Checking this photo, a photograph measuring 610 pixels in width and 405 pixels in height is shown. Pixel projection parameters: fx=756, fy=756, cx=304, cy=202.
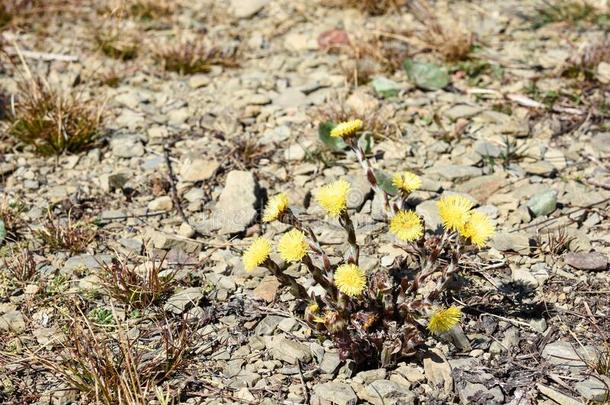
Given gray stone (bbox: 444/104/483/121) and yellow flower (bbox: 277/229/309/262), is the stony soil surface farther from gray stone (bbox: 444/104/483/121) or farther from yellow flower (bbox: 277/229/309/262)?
yellow flower (bbox: 277/229/309/262)

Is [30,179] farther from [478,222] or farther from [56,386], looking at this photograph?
[478,222]

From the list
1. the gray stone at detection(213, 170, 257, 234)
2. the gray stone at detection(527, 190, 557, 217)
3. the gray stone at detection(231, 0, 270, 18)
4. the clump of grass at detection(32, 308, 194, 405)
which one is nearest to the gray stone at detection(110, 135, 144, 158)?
the gray stone at detection(213, 170, 257, 234)

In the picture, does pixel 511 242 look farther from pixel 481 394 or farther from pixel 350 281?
pixel 350 281

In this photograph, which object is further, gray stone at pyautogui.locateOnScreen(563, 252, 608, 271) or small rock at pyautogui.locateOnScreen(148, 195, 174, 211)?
small rock at pyautogui.locateOnScreen(148, 195, 174, 211)

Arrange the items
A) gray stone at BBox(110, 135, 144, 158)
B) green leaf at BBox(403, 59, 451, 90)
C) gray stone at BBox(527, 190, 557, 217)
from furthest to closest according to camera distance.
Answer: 1. green leaf at BBox(403, 59, 451, 90)
2. gray stone at BBox(110, 135, 144, 158)
3. gray stone at BBox(527, 190, 557, 217)

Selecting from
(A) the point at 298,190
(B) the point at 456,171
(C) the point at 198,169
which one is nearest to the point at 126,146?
(C) the point at 198,169

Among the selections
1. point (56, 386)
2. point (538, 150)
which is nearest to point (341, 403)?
point (56, 386)
